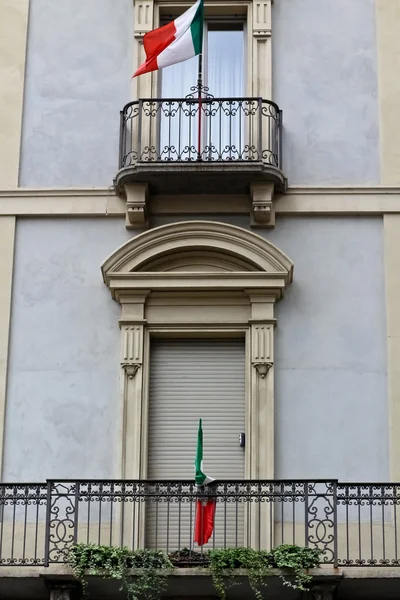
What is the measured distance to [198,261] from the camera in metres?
18.6

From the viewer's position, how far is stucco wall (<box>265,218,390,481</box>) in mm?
17750

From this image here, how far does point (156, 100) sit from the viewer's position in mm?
18922

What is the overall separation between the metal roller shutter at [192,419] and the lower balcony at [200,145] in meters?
2.10

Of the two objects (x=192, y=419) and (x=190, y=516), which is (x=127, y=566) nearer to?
(x=190, y=516)

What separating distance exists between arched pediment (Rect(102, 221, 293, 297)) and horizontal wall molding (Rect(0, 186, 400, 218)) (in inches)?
17.9

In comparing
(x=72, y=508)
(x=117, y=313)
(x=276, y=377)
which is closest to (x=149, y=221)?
(x=117, y=313)

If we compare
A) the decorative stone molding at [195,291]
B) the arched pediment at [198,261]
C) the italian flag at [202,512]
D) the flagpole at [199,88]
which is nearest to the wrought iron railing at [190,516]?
the italian flag at [202,512]

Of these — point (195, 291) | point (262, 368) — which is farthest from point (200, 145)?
point (262, 368)

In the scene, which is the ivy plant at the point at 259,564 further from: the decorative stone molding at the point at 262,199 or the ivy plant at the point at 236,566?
the decorative stone molding at the point at 262,199

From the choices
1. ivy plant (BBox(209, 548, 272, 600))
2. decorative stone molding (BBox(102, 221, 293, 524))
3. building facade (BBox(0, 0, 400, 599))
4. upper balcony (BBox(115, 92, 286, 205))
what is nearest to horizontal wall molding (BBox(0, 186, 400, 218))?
building facade (BBox(0, 0, 400, 599))

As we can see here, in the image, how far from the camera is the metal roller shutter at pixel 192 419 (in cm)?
1766

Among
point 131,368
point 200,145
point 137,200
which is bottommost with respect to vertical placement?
point 131,368

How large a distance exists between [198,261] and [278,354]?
164 cm

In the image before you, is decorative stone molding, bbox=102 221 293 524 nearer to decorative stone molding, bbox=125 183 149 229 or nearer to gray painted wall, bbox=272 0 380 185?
decorative stone molding, bbox=125 183 149 229
